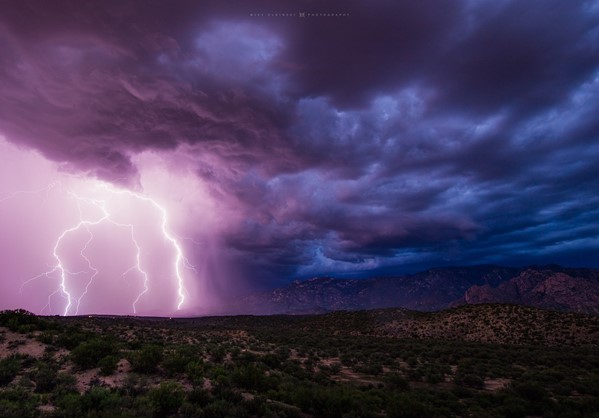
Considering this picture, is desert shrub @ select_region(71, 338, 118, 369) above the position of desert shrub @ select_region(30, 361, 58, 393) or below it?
above

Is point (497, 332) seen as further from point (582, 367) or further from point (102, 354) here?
point (102, 354)

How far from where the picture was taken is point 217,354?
→ 24.3m

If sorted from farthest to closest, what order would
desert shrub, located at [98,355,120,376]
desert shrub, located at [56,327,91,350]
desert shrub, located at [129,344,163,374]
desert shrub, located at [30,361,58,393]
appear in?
desert shrub, located at [56,327,91,350]
desert shrub, located at [129,344,163,374]
desert shrub, located at [98,355,120,376]
desert shrub, located at [30,361,58,393]

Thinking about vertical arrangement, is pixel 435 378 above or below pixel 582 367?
above

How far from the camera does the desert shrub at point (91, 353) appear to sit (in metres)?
16.2

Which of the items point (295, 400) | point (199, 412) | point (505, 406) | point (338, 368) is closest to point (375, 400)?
point (295, 400)

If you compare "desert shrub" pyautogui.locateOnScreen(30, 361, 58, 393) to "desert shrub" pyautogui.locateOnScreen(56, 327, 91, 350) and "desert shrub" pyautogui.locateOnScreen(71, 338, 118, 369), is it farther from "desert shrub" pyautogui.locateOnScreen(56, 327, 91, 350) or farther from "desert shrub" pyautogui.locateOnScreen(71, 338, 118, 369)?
"desert shrub" pyautogui.locateOnScreen(56, 327, 91, 350)

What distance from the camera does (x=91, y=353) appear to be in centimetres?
1664

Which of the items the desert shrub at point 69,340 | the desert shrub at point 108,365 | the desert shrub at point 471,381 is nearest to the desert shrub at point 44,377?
the desert shrub at point 108,365

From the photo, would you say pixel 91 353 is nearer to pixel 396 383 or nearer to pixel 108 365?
pixel 108 365

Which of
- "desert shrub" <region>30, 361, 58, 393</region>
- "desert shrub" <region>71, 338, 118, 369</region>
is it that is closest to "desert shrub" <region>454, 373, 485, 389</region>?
"desert shrub" <region>71, 338, 118, 369</region>

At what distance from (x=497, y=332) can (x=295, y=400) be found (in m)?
51.0

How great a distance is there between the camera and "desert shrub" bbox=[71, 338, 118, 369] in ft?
53.1

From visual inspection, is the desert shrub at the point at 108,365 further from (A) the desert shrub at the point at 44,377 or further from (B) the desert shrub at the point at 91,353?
(A) the desert shrub at the point at 44,377
